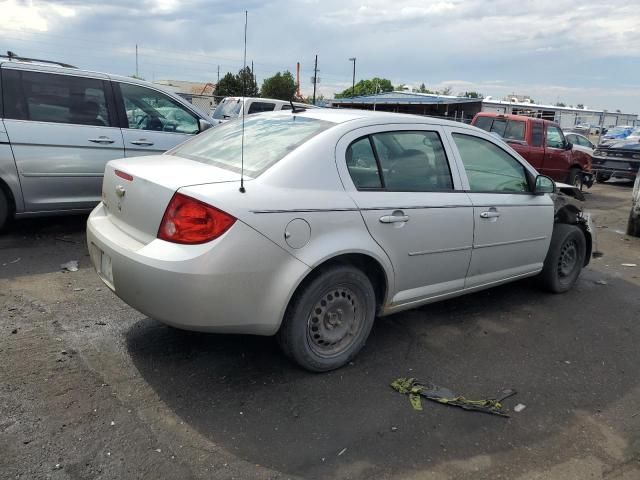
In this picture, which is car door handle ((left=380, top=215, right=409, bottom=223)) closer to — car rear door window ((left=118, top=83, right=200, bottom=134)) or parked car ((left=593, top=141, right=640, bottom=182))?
car rear door window ((left=118, top=83, right=200, bottom=134))

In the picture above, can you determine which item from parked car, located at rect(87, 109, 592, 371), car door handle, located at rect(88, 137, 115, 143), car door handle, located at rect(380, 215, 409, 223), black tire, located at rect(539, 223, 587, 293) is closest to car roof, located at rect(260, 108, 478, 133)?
parked car, located at rect(87, 109, 592, 371)

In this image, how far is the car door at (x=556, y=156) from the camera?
1241 centimetres

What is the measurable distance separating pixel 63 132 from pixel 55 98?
0.39 metres

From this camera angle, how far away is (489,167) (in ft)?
14.7

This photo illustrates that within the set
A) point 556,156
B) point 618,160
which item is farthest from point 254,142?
point 618,160

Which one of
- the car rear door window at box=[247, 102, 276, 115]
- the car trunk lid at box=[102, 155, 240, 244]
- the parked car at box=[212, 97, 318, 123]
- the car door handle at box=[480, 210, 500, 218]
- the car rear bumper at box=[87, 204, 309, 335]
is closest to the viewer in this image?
the car rear bumper at box=[87, 204, 309, 335]

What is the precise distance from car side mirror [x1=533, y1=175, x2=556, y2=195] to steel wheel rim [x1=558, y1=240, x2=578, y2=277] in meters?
0.77

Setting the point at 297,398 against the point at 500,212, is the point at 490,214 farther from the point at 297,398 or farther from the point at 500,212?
the point at 297,398

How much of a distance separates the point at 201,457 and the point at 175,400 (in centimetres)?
54

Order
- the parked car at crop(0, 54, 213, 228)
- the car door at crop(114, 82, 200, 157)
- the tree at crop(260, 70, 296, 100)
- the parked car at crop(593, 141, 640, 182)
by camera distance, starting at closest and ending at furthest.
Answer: the parked car at crop(0, 54, 213, 228), the car door at crop(114, 82, 200, 157), the parked car at crop(593, 141, 640, 182), the tree at crop(260, 70, 296, 100)

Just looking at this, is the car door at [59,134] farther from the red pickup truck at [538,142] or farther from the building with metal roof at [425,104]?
the building with metal roof at [425,104]

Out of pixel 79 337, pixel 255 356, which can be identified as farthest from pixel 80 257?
pixel 255 356

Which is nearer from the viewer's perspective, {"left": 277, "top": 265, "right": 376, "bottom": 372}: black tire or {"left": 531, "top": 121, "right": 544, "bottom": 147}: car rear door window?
{"left": 277, "top": 265, "right": 376, "bottom": 372}: black tire

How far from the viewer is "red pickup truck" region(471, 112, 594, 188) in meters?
11.9
